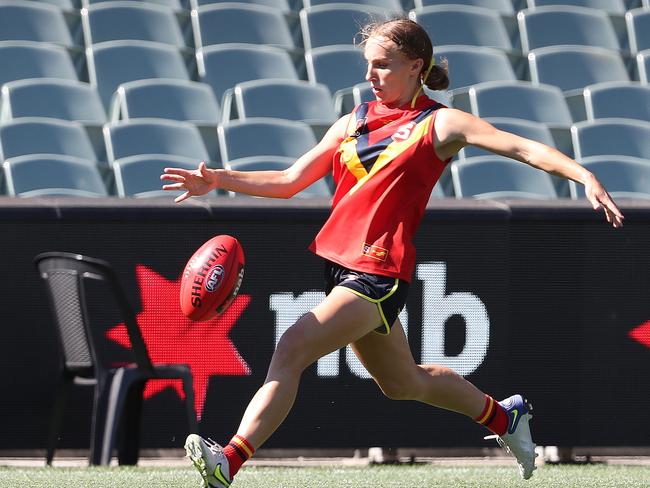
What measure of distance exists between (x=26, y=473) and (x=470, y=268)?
2278mm

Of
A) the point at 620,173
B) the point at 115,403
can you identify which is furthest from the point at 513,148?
the point at 620,173

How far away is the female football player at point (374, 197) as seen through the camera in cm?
354

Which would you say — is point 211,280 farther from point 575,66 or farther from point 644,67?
point 644,67

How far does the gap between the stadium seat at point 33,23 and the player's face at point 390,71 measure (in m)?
5.86

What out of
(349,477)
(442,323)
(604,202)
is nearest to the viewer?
(604,202)

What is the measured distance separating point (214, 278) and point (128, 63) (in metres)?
5.37

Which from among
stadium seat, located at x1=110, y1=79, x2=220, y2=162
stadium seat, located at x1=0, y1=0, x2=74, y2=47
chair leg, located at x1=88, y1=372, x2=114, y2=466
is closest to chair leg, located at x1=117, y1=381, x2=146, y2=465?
chair leg, located at x1=88, y1=372, x2=114, y2=466

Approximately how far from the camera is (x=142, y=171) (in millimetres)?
7820

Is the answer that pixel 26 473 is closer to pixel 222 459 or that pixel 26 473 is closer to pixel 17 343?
pixel 17 343

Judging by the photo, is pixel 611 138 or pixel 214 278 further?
pixel 611 138

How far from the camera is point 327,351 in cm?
363

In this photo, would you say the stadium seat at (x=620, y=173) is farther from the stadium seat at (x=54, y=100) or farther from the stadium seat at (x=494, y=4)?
the stadium seat at (x=54, y=100)

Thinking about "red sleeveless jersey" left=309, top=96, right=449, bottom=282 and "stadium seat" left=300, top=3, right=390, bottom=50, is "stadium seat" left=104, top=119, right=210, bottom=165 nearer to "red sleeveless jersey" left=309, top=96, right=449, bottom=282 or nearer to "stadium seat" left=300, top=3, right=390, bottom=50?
"stadium seat" left=300, top=3, right=390, bottom=50

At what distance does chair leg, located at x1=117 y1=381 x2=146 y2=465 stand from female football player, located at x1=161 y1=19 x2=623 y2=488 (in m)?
1.69
